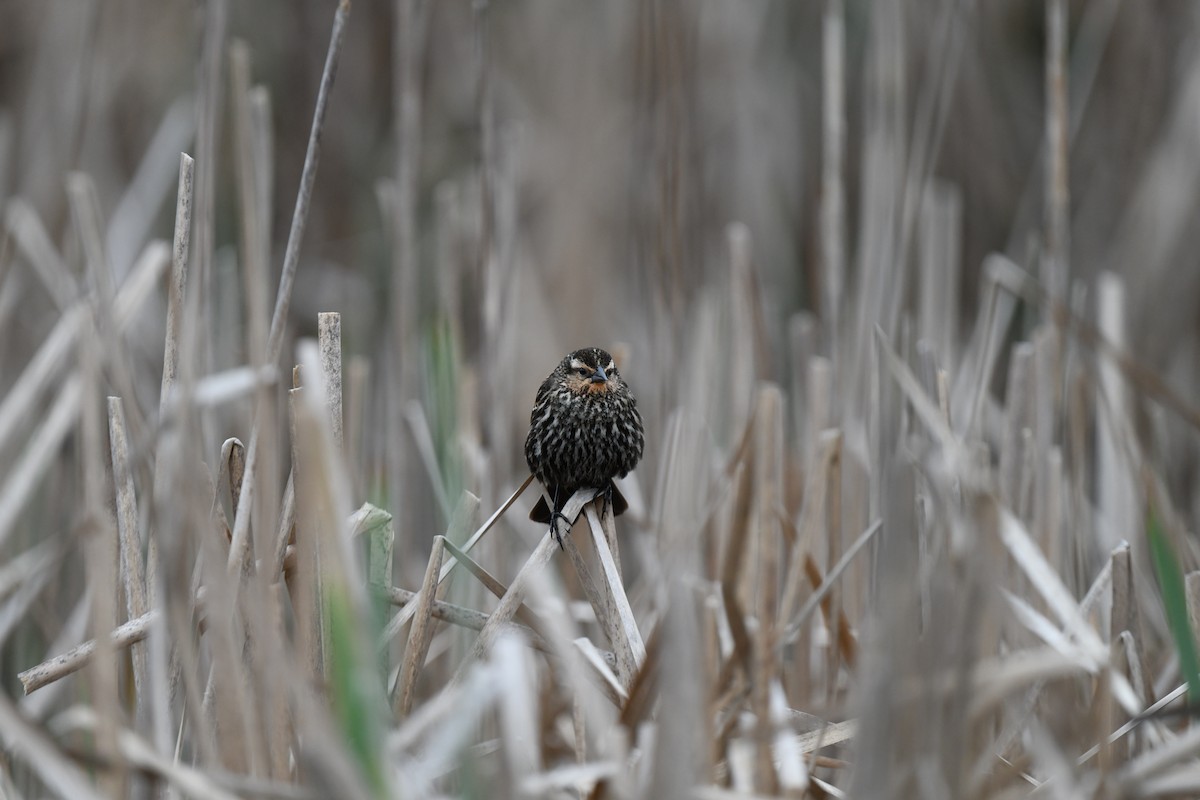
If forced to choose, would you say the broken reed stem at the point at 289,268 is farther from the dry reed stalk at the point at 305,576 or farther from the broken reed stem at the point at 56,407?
the broken reed stem at the point at 56,407

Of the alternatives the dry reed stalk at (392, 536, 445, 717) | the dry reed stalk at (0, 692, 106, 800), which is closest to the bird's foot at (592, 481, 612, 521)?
the dry reed stalk at (392, 536, 445, 717)

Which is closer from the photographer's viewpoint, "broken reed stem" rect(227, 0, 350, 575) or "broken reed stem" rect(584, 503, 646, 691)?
"broken reed stem" rect(227, 0, 350, 575)

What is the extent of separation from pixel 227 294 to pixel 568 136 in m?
1.61

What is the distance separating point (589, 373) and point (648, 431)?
0.77 metres

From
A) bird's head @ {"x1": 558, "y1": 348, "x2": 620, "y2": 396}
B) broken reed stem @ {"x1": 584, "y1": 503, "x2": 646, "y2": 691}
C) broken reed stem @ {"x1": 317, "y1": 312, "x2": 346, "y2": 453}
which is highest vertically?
broken reed stem @ {"x1": 317, "y1": 312, "x2": 346, "y2": 453}

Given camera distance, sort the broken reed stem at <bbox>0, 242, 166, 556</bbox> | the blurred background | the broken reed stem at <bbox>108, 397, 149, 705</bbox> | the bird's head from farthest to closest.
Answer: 1. the blurred background
2. the bird's head
3. the broken reed stem at <bbox>0, 242, 166, 556</bbox>
4. the broken reed stem at <bbox>108, 397, 149, 705</bbox>

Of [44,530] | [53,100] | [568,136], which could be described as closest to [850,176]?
[568,136]

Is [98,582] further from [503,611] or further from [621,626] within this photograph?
[621,626]

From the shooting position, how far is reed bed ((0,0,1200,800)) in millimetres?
1607

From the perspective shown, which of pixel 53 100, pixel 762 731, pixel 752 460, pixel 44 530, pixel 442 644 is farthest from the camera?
pixel 53 100

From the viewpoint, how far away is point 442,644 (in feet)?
10.0

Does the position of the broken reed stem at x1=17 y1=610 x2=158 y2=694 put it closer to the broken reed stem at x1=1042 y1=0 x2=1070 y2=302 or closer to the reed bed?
the reed bed

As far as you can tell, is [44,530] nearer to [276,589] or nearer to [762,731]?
[276,589]

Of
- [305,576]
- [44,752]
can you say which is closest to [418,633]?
[305,576]
